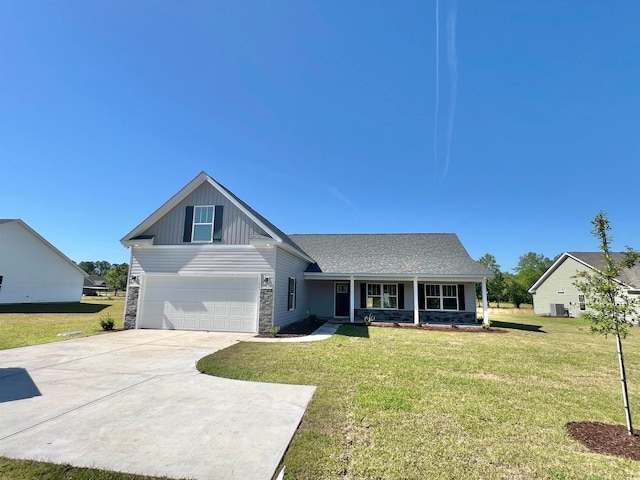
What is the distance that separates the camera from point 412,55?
11.7 m

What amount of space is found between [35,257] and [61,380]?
29.4m

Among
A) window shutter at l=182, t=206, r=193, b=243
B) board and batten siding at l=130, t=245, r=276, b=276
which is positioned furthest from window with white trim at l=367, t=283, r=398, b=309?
window shutter at l=182, t=206, r=193, b=243

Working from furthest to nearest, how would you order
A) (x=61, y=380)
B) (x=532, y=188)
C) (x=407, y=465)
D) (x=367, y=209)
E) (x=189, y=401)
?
(x=367, y=209) → (x=532, y=188) → (x=61, y=380) → (x=189, y=401) → (x=407, y=465)

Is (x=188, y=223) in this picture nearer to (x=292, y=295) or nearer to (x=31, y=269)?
(x=292, y=295)

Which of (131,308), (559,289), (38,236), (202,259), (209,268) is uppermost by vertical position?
(38,236)

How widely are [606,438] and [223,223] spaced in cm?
1228

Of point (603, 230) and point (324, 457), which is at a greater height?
point (603, 230)

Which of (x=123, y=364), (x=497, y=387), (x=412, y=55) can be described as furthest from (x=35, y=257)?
(x=497, y=387)

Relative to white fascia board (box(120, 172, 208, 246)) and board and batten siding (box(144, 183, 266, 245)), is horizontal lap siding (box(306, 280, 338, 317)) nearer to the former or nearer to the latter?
board and batten siding (box(144, 183, 266, 245))

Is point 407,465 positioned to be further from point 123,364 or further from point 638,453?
point 123,364

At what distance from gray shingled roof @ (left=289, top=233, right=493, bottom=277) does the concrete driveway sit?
11.6m

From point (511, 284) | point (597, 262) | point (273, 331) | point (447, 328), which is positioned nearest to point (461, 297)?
point (447, 328)

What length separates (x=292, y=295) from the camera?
580 inches

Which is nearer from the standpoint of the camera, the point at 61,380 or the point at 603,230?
the point at 603,230
